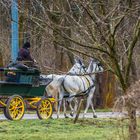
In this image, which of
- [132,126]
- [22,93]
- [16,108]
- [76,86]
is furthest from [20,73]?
[132,126]

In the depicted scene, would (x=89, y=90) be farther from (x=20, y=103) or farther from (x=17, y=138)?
(x=17, y=138)

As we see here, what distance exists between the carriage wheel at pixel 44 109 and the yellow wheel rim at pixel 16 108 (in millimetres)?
932

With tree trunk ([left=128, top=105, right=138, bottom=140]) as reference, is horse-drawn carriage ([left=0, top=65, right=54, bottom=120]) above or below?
above

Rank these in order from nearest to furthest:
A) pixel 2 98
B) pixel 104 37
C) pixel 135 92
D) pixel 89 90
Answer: pixel 135 92, pixel 104 37, pixel 2 98, pixel 89 90

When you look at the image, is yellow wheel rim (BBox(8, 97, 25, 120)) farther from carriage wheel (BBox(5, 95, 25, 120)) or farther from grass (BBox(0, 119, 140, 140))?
grass (BBox(0, 119, 140, 140))

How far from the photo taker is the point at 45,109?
74.6 ft

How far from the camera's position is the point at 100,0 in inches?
453

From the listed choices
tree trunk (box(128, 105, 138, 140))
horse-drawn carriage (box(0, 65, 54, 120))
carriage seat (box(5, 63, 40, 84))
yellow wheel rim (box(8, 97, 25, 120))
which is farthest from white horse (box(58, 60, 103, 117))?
tree trunk (box(128, 105, 138, 140))

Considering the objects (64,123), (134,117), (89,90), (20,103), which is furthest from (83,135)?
(89,90)

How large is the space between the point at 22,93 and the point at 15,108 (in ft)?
3.48

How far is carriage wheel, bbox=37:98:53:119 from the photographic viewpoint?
74.1 ft

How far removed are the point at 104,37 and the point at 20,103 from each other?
10.9 m

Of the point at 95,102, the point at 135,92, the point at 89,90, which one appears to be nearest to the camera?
the point at 135,92

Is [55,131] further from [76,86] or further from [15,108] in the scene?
[76,86]
